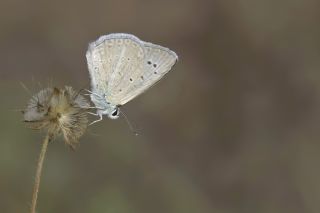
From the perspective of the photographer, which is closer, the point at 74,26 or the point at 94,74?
the point at 94,74

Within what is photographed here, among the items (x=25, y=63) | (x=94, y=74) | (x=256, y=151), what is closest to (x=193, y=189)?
(x=256, y=151)

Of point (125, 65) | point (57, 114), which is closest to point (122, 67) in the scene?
point (125, 65)

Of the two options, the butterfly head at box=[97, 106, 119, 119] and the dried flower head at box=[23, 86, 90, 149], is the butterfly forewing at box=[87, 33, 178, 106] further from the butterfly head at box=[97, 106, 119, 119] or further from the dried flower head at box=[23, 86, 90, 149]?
the dried flower head at box=[23, 86, 90, 149]

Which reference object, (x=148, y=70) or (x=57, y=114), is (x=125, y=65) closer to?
(x=148, y=70)

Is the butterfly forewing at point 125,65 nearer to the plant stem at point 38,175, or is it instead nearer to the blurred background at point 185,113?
the plant stem at point 38,175

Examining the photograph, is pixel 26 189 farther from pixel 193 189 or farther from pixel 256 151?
pixel 256 151

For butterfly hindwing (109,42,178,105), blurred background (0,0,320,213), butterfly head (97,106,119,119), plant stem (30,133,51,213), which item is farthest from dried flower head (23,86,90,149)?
blurred background (0,0,320,213)
